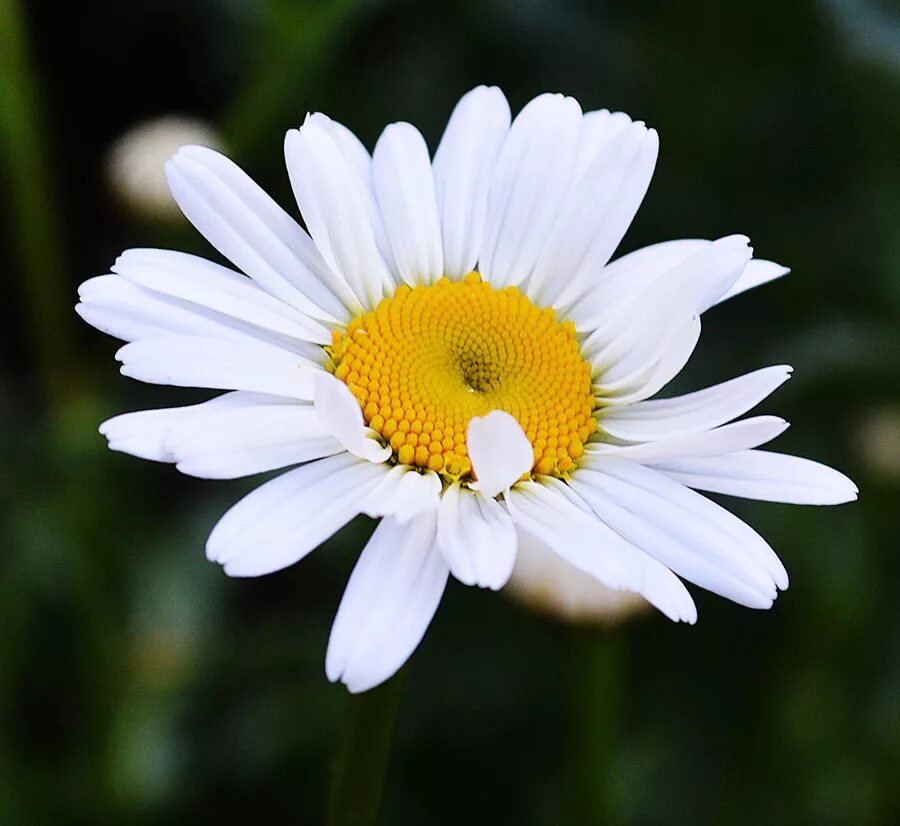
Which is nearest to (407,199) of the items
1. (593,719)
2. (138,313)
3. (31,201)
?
(138,313)

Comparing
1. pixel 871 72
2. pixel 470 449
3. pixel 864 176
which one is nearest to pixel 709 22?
pixel 864 176

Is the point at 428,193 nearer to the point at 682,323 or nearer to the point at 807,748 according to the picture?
the point at 682,323

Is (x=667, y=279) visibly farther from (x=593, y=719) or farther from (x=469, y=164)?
(x=593, y=719)

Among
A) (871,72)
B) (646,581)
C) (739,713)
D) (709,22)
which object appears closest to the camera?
(646,581)

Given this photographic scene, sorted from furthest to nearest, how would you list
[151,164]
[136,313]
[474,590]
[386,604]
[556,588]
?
[474,590]
[151,164]
[556,588]
[136,313]
[386,604]

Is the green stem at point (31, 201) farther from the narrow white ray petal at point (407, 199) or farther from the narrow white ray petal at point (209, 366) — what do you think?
the narrow white ray petal at point (209, 366)

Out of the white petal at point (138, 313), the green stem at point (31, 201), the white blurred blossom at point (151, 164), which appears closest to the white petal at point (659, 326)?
the white petal at point (138, 313)
